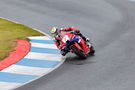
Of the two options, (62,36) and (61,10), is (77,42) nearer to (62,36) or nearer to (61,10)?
(62,36)

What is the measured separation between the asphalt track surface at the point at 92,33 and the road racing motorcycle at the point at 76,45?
0.98ft

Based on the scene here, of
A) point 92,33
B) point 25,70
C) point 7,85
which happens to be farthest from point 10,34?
point 7,85

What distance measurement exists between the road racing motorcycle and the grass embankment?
261 centimetres

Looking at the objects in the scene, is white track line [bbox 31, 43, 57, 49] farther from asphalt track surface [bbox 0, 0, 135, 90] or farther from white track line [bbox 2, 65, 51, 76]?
white track line [bbox 2, 65, 51, 76]

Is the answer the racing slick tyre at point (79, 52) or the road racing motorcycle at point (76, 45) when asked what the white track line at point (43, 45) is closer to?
the road racing motorcycle at point (76, 45)

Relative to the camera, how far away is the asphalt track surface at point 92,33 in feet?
47.2

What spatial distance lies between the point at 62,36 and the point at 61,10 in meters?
10.7

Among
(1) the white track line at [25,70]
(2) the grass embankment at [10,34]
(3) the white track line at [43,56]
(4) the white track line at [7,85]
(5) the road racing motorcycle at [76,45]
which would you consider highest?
(2) the grass embankment at [10,34]

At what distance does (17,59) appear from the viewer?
17562 mm

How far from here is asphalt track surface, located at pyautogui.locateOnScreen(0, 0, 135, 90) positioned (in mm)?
14398

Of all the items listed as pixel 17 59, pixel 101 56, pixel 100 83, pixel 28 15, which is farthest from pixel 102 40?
pixel 28 15

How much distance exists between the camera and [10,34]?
2181 centimetres

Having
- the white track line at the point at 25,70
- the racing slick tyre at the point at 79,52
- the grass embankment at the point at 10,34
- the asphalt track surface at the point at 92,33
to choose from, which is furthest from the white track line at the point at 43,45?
the white track line at the point at 25,70

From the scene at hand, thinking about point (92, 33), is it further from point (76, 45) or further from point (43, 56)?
point (76, 45)
